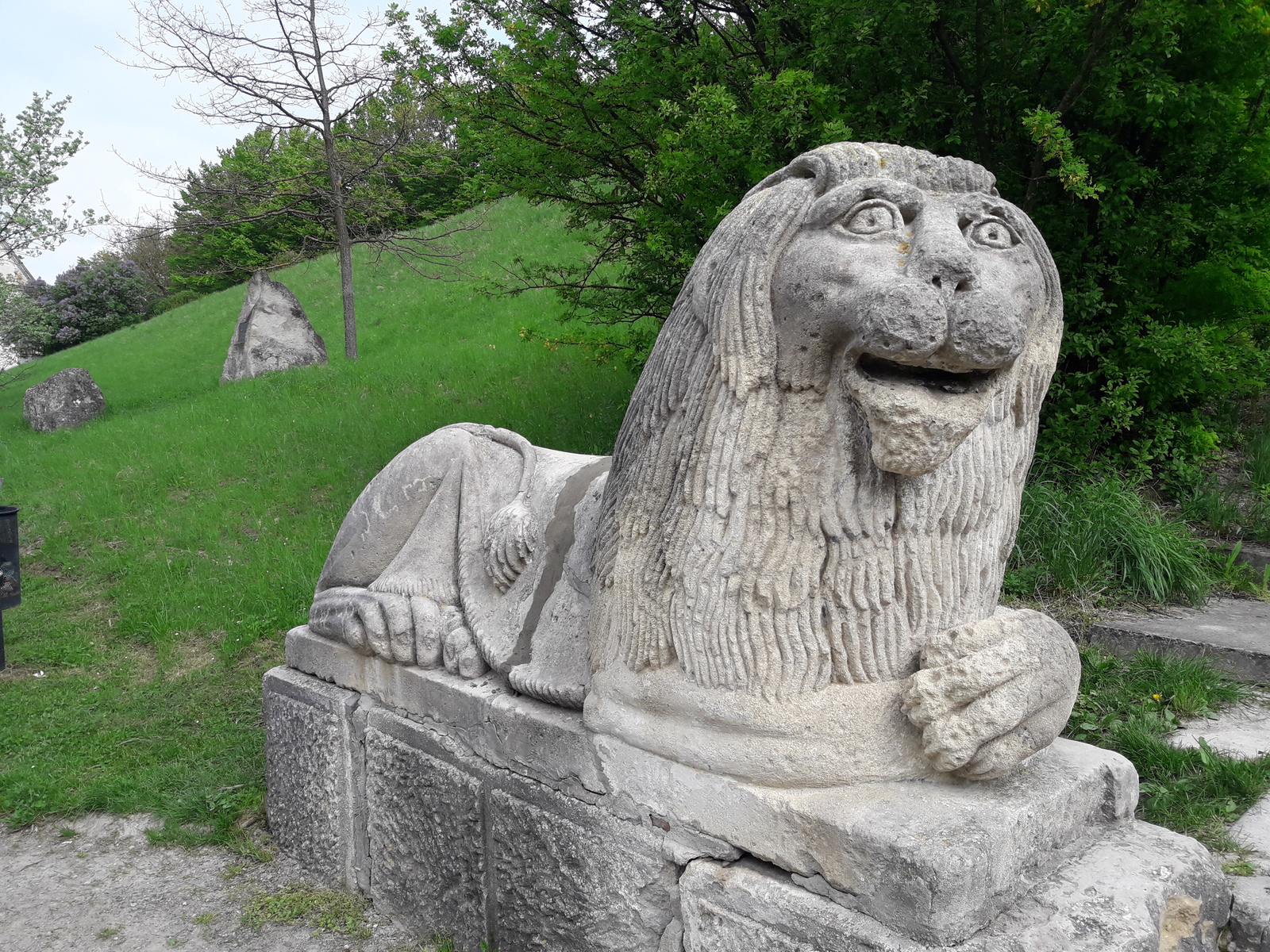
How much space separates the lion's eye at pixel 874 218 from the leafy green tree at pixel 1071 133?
2994 mm

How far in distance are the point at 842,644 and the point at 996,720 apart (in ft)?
1.06

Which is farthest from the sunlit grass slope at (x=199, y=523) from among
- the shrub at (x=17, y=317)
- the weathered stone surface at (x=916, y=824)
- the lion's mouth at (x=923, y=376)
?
the lion's mouth at (x=923, y=376)

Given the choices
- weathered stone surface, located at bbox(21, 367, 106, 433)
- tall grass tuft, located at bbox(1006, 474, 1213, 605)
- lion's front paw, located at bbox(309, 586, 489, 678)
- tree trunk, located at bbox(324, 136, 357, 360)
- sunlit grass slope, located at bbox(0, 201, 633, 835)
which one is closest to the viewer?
lion's front paw, located at bbox(309, 586, 489, 678)

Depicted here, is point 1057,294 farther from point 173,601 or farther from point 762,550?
point 173,601

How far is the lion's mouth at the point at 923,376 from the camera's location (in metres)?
1.87

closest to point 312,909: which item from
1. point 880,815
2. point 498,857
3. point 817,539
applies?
point 498,857

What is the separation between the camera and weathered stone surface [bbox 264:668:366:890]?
10.6 feet

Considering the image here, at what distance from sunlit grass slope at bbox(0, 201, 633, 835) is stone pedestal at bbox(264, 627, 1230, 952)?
1390mm

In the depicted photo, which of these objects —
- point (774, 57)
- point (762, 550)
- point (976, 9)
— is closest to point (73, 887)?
point (762, 550)

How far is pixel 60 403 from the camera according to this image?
12.2 meters

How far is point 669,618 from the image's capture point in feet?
7.21

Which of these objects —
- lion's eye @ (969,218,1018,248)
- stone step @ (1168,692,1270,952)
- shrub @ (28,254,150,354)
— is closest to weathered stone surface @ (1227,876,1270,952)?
stone step @ (1168,692,1270,952)

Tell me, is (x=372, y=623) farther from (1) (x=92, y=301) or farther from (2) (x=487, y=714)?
(1) (x=92, y=301)

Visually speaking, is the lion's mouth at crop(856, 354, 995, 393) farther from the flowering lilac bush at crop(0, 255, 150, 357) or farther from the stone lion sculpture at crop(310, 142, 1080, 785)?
the flowering lilac bush at crop(0, 255, 150, 357)
